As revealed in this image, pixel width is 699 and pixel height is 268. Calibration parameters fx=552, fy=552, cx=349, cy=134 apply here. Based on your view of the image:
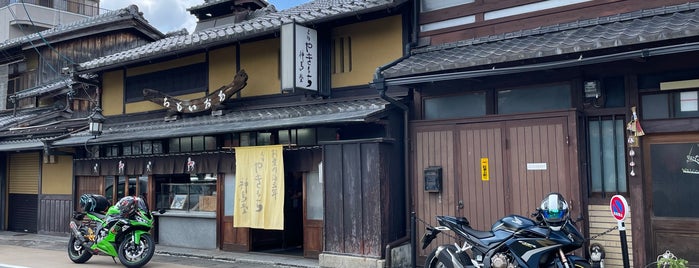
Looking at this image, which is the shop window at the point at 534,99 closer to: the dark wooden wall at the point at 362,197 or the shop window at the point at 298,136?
the dark wooden wall at the point at 362,197

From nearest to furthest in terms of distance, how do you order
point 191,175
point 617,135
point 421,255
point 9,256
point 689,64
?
point 689,64, point 617,135, point 421,255, point 9,256, point 191,175

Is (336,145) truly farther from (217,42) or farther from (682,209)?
(682,209)

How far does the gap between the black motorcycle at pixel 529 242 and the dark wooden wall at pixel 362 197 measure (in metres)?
2.14

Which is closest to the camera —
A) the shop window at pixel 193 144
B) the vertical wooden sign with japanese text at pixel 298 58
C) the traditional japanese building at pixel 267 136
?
the traditional japanese building at pixel 267 136

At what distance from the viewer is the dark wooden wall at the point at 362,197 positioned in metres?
9.70

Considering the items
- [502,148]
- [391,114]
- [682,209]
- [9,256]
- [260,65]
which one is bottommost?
[9,256]

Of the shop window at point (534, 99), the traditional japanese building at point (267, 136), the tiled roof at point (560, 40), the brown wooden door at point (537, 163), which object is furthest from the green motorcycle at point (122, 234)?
the shop window at point (534, 99)

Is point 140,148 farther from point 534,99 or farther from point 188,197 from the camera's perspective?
point 534,99

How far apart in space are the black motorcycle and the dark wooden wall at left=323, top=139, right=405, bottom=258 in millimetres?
2139

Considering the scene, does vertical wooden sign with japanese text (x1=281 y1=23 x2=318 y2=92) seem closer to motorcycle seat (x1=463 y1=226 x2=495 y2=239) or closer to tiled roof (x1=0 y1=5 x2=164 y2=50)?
motorcycle seat (x1=463 y1=226 x2=495 y2=239)

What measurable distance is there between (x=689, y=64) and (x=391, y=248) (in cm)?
539

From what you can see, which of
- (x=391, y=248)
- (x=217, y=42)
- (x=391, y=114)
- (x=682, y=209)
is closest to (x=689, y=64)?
(x=682, y=209)

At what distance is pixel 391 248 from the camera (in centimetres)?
958

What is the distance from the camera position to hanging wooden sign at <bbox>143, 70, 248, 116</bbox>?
511 inches
